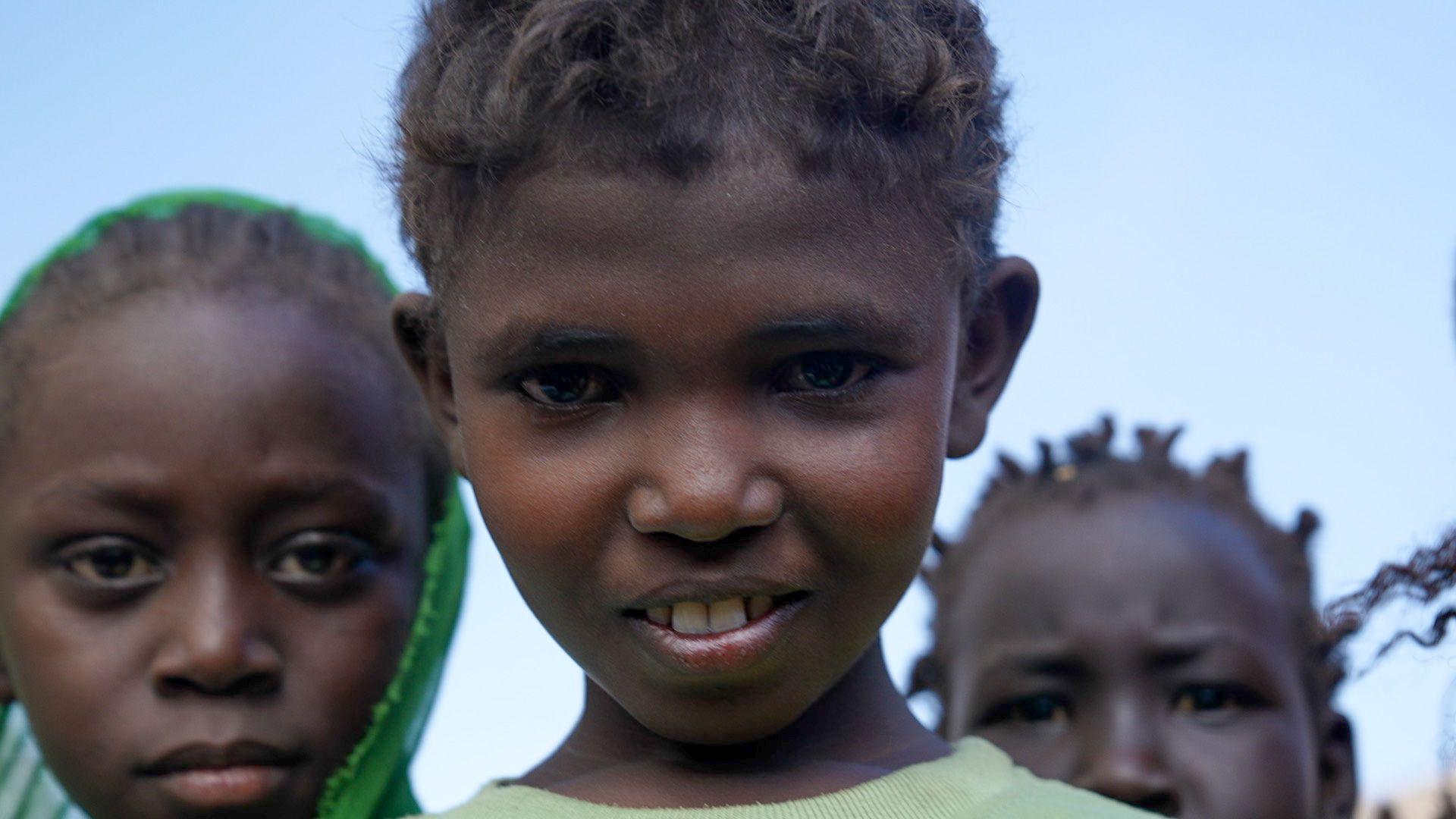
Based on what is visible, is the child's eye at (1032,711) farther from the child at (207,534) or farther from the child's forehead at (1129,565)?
the child at (207,534)

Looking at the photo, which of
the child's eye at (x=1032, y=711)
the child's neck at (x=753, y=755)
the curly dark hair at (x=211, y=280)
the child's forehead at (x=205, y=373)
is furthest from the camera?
the child's eye at (x=1032, y=711)

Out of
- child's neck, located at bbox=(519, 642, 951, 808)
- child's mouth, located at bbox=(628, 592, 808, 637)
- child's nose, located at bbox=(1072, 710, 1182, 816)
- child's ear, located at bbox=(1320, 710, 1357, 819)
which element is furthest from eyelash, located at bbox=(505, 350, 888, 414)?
child's ear, located at bbox=(1320, 710, 1357, 819)

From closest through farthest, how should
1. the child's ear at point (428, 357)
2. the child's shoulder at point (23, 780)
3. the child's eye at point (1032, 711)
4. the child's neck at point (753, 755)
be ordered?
the child's neck at point (753, 755)
the child's ear at point (428, 357)
the child's shoulder at point (23, 780)
the child's eye at point (1032, 711)

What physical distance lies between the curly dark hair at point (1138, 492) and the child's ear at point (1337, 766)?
0.22ft

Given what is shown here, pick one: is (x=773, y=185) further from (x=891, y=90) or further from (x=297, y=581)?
(x=297, y=581)

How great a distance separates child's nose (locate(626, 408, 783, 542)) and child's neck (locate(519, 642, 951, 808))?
0.36 m

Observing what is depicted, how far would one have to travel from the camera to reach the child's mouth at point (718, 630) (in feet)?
6.46

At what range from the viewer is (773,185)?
1.94 m

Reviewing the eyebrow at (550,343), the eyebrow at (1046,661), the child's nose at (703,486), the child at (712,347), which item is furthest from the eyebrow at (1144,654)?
the eyebrow at (550,343)

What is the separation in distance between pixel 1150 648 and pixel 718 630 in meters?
1.60

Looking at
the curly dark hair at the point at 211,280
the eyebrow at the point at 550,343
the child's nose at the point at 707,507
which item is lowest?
the child's nose at the point at 707,507

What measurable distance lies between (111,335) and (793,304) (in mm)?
1364

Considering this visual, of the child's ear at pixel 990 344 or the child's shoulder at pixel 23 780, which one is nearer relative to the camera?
the child's ear at pixel 990 344

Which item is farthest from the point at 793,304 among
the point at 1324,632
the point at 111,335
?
the point at 1324,632
